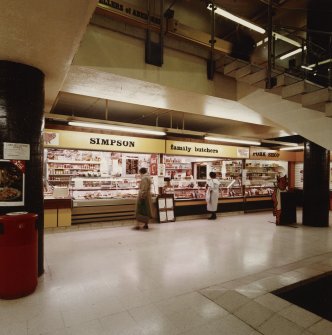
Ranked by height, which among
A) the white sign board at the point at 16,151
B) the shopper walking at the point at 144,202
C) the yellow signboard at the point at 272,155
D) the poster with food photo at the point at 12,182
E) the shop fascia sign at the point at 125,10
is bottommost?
the shopper walking at the point at 144,202

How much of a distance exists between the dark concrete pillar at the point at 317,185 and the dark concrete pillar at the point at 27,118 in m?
7.91

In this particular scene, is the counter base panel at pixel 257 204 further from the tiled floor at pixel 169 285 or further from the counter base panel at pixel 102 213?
the counter base panel at pixel 102 213

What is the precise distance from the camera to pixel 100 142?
26.3ft

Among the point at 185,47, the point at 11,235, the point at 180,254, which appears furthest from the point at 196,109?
the point at 11,235

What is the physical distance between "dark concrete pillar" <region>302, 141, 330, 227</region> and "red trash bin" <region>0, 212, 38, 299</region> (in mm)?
8137

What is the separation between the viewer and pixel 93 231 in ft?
24.3

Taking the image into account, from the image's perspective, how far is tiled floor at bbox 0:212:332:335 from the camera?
9.43ft

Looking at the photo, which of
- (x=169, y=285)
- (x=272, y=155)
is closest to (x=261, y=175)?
(x=272, y=155)

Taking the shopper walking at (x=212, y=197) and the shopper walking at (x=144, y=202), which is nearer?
the shopper walking at (x=144, y=202)

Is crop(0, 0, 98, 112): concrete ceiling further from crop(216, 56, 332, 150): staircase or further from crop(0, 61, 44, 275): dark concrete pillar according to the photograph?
crop(216, 56, 332, 150): staircase

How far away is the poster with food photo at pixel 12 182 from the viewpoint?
3.78m

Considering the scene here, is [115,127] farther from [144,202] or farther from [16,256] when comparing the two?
[16,256]

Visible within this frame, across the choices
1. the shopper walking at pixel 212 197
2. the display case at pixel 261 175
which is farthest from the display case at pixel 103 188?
the display case at pixel 261 175

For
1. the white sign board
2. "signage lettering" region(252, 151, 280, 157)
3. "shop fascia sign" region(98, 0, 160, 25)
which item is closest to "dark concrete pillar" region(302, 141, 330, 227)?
"signage lettering" region(252, 151, 280, 157)
